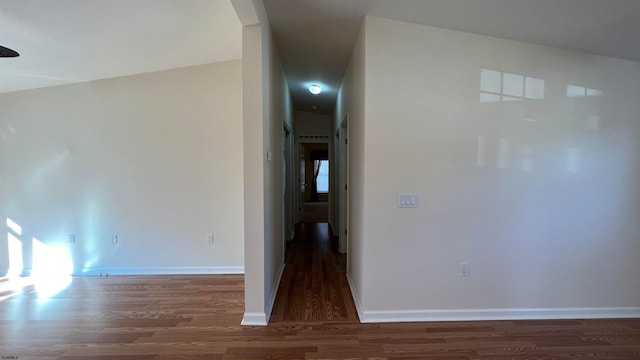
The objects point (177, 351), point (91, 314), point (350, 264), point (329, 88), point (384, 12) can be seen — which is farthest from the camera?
point (329, 88)

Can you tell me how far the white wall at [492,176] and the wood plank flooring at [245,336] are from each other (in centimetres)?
18

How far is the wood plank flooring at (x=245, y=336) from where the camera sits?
7.07 ft

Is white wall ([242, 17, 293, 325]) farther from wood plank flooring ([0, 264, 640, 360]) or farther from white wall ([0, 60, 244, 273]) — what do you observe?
white wall ([0, 60, 244, 273])

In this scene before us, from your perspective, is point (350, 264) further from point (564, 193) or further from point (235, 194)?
point (564, 193)

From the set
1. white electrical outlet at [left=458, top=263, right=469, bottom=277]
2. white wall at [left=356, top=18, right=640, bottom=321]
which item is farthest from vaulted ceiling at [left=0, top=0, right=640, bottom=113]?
white electrical outlet at [left=458, top=263, right=469, bottom=277]

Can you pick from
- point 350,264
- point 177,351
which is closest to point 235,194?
point 350,264

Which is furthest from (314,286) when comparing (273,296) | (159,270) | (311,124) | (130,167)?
(311,124)

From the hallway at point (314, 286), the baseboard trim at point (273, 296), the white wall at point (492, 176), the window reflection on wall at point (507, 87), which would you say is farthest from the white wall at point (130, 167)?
the window reflection on wall at point (507, 87)

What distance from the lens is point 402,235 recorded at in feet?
8.38

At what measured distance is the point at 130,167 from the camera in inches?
144

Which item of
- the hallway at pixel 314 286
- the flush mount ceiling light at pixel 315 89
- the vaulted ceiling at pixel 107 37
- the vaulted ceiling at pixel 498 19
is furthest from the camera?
the flush mount ceiling light at pixel 315 89

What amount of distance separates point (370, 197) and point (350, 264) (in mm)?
1231

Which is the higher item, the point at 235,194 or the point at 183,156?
the point at 183,156

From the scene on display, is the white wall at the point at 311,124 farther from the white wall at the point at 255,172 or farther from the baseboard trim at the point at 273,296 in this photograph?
the white wall at the point at 255,172
